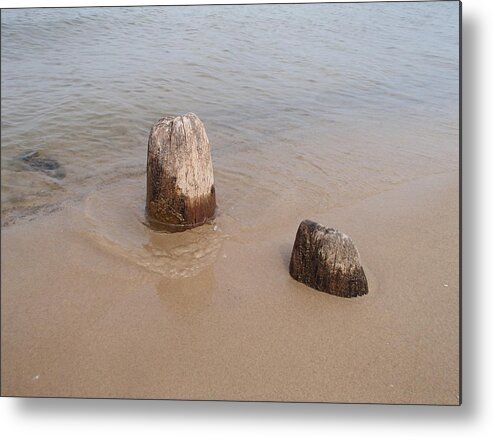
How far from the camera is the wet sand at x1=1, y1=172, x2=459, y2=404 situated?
9.56ft

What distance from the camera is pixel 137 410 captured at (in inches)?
124

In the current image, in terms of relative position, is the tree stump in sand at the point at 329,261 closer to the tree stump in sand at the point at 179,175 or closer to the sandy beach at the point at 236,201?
the sandy beach at the point at 236,201

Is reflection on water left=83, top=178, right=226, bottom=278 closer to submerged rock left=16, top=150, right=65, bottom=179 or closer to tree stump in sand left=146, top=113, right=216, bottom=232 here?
tree stump in sand left=146, top=113, right=216, bottom=232

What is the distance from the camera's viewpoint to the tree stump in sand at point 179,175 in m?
3.67

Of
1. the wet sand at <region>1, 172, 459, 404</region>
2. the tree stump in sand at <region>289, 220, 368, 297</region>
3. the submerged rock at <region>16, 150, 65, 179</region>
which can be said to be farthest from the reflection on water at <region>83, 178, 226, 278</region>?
the tree stump in sand at <region>289, 220, 368, 297</region>

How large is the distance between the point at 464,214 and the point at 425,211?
0.88 meters

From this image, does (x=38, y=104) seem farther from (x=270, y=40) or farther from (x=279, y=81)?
(x=279, y=81)

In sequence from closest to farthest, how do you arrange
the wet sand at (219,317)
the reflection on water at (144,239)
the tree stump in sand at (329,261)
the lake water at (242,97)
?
the wet sand at (219,317) → the tree stump in sand at (329,261) → the reflection on water at (144,239) → the lake water at (242,97)

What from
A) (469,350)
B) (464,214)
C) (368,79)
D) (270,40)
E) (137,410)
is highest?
(270,40)

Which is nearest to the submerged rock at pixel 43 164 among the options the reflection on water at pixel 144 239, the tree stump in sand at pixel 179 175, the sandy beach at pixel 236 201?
the sandy beach at pixel 236 201

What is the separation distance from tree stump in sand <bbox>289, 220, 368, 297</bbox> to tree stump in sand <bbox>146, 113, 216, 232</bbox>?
2.82 feet

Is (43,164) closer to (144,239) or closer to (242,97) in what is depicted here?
(144,239)

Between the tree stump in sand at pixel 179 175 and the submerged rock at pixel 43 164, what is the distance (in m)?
1.06

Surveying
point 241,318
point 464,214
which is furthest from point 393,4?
point 241,318
